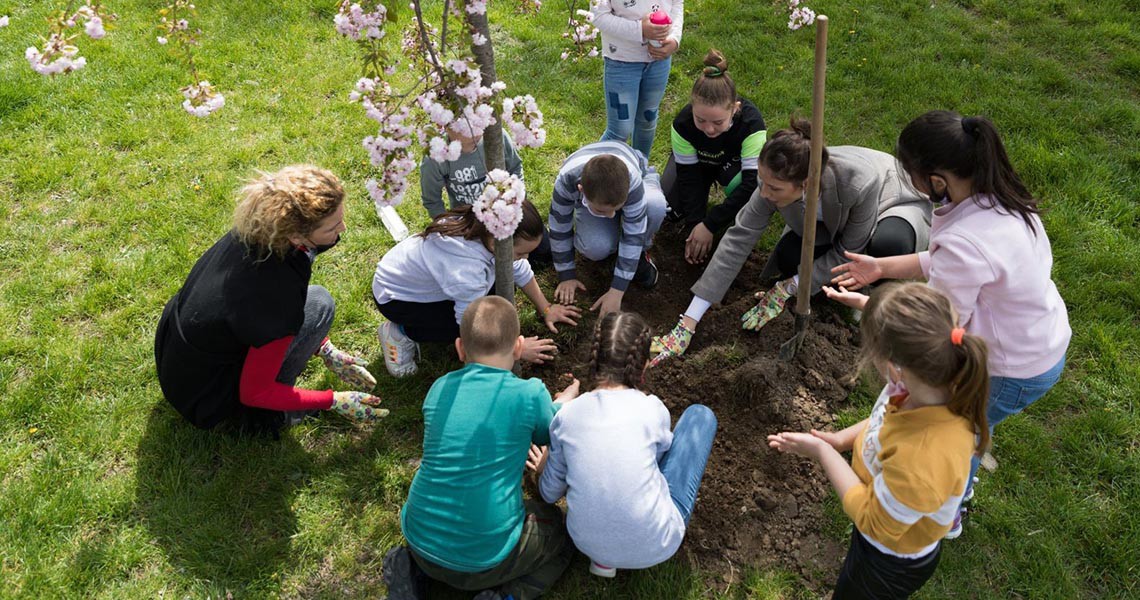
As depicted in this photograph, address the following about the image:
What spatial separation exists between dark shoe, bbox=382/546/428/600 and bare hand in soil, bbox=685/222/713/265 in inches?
88.3

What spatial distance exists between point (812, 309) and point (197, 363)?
2888 mm

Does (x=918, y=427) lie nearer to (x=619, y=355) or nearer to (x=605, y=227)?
(x=619, y=355)

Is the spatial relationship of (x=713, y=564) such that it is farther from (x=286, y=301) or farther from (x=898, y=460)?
(x=286, y=301)

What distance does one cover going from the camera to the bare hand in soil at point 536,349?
3.23 m

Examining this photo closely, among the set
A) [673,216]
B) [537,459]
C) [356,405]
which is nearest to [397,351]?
[356,405]

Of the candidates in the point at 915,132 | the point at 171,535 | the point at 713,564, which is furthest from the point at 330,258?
the point at 915,132

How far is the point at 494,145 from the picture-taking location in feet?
8.43

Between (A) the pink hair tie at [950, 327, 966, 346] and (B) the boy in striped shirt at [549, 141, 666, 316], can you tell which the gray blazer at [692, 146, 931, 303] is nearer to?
(B) the boy in striped shirt at [549, 141, 666, 316]

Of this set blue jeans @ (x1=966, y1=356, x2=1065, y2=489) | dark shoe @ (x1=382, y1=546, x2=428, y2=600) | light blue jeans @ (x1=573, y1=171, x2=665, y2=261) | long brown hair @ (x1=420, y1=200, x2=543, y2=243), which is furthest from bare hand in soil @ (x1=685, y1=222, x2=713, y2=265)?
dark shoe @ (x1=382, y1=546, x2=428, y2=600)

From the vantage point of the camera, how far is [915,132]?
243 centimetres

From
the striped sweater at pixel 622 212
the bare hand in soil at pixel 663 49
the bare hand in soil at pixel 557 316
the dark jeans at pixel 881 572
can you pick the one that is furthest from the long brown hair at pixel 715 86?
the dark jeans at pixel 881 572

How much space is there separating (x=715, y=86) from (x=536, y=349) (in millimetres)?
1653

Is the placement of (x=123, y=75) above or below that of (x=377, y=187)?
below

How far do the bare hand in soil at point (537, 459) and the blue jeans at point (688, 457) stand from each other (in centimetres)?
47
